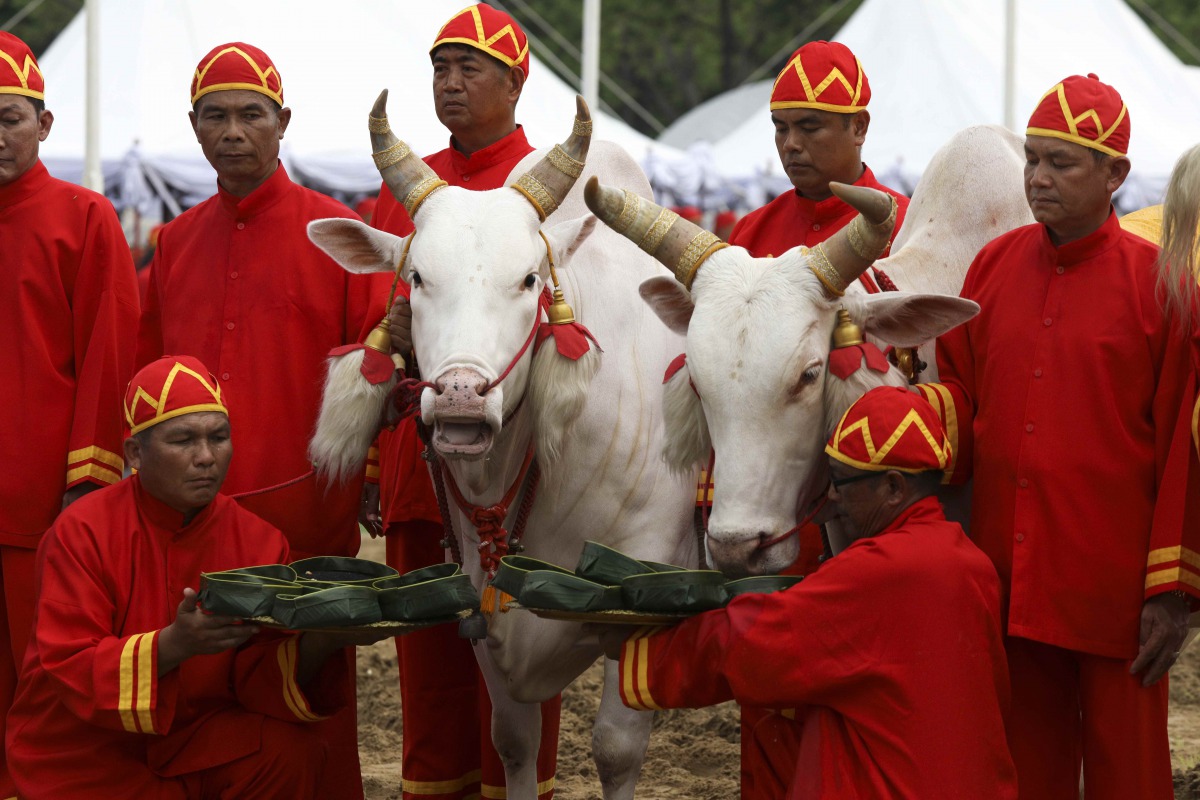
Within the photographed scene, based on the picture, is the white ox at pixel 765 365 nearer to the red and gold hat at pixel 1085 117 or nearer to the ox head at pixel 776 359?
the ox head at pixel 776 359

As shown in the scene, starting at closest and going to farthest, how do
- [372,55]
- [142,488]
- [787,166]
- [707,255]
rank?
1. [707,255]
2. [142,488]
3. [787,166]
4. [372,55]

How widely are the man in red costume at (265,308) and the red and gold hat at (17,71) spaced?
20.9 inches

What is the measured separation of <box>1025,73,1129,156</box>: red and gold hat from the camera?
3.88m

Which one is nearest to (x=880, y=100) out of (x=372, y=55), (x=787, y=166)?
→ (x=372, y=55)

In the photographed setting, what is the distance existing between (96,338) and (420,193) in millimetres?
1291

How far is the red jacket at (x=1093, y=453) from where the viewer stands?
3746 millimetres

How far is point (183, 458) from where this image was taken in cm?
421

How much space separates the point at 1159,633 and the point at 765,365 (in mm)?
1156

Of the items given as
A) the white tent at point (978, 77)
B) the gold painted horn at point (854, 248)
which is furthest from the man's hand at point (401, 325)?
the white tent at point (978, 77)

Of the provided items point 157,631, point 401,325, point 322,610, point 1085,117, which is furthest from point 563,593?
point 1085,117

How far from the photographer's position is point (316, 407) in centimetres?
486

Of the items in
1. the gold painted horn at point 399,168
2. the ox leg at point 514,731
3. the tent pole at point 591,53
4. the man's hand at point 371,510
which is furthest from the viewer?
the tent pole at point 591,53

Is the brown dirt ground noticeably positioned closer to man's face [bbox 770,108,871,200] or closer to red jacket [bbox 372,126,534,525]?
red jacket [bbox 372,126,534,525]

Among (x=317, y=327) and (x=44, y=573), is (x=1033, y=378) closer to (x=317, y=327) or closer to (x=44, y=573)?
(x=317, y=327)
